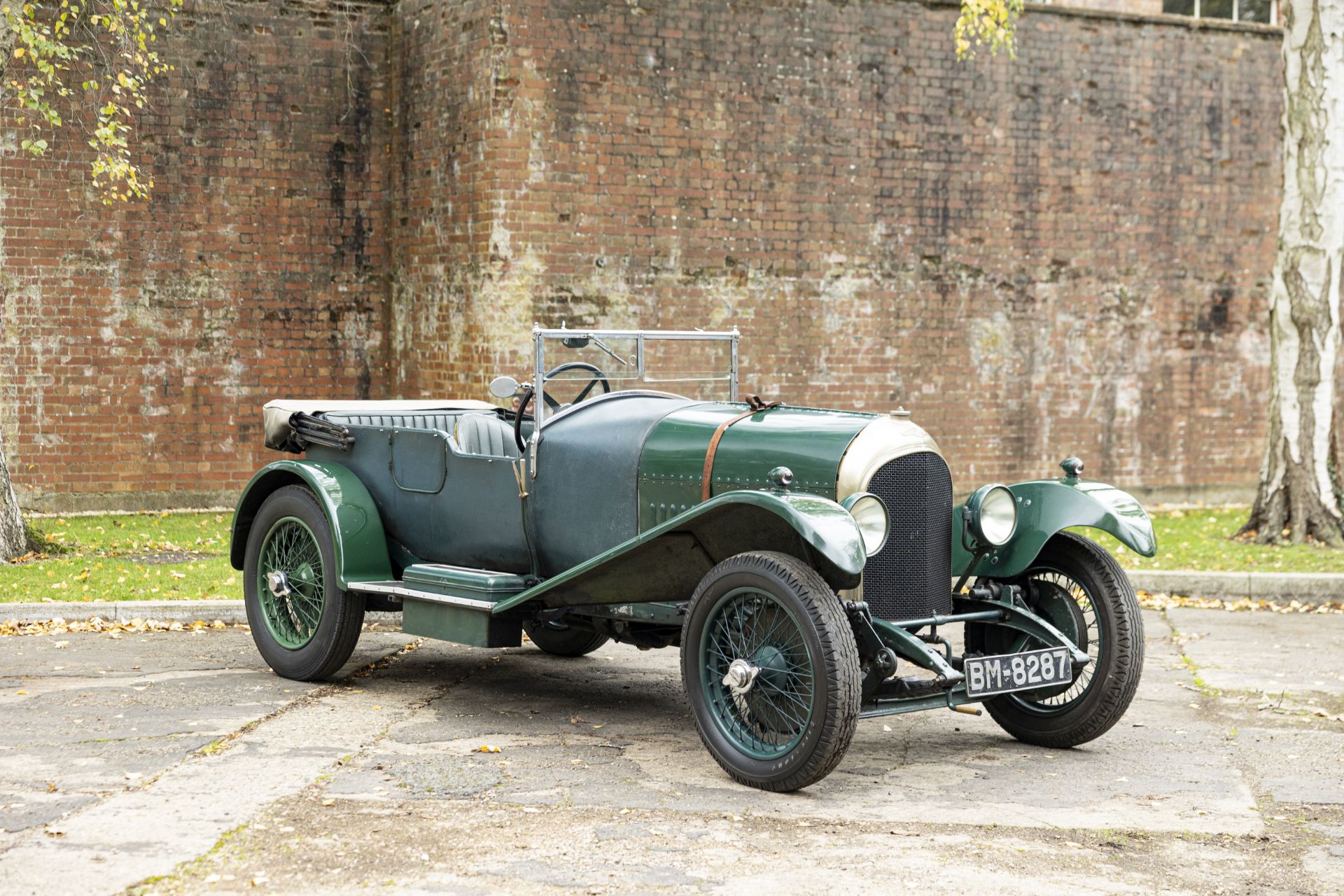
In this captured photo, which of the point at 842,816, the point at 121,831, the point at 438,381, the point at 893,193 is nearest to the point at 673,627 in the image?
the point at 842,816

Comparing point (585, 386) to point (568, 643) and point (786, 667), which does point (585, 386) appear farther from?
point (786, 667)

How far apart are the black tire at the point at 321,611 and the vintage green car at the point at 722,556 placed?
14 mm

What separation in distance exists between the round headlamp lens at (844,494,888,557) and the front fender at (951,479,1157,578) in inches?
21.3

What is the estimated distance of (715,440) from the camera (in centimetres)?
591

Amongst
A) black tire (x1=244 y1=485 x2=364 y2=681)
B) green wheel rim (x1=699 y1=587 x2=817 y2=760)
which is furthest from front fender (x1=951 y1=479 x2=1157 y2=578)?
black tire (x1=244 y1=485 x2=364 y2=681)

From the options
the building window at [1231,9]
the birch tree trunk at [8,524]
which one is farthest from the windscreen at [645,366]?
the building window at [1231,9]

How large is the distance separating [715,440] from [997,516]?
1.16 meters

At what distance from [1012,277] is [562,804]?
10.7 m

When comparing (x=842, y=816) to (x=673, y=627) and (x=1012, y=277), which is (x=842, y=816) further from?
(x=1012, y=277)

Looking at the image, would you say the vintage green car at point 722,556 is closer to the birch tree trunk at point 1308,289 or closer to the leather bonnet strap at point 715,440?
the leather bonnet strap at point 715,440

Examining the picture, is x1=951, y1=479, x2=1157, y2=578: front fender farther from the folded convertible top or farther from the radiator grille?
the folded convertible top

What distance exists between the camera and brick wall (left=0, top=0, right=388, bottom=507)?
1259 centimetres

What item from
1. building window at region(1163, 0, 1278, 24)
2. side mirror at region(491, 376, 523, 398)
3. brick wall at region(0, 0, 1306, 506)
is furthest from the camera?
building window at region(1163, 0, 1278, 24)

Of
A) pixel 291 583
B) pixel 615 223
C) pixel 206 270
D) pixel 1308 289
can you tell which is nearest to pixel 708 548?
pixel 291 583
